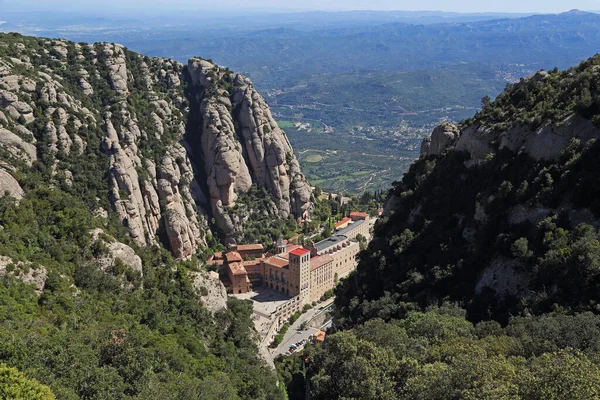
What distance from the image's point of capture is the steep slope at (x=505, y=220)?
1400 inches

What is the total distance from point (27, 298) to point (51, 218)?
14.2 meters

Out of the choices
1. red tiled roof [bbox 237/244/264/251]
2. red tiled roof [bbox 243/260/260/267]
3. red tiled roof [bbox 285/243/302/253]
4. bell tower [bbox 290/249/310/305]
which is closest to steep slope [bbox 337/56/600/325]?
bell tower [bbox 290/249/310/305]

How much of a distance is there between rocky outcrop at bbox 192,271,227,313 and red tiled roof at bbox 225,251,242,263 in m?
23.5

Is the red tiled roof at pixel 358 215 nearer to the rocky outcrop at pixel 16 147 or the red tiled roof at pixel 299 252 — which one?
the red tiled roof at pixel 299 252

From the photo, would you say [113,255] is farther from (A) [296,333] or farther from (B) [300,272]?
(B) [300,272]

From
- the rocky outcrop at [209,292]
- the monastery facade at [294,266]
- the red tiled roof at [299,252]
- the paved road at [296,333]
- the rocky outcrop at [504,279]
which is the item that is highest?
the rocky outcrop at [504,279]

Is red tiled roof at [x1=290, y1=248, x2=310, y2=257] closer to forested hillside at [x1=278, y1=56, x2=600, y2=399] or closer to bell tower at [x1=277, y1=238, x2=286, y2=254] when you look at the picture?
bell tower at [x1=277, y1=238, x2=286, y2=254]

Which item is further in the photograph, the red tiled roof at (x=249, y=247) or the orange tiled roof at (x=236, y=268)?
the red tiled roof at (x=249, y=247)

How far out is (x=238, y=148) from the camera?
9488cm

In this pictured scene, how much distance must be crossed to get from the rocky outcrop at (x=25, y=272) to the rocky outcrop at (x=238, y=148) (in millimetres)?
52224

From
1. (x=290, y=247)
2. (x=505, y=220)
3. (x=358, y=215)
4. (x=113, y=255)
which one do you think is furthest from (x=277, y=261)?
(x=505, y=220)

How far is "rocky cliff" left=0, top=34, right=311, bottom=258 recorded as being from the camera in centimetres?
6569

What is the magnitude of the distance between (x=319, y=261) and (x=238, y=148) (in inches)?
1076

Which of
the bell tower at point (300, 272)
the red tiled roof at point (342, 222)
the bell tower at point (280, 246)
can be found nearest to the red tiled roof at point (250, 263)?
the bell tower at point (280, 246)
